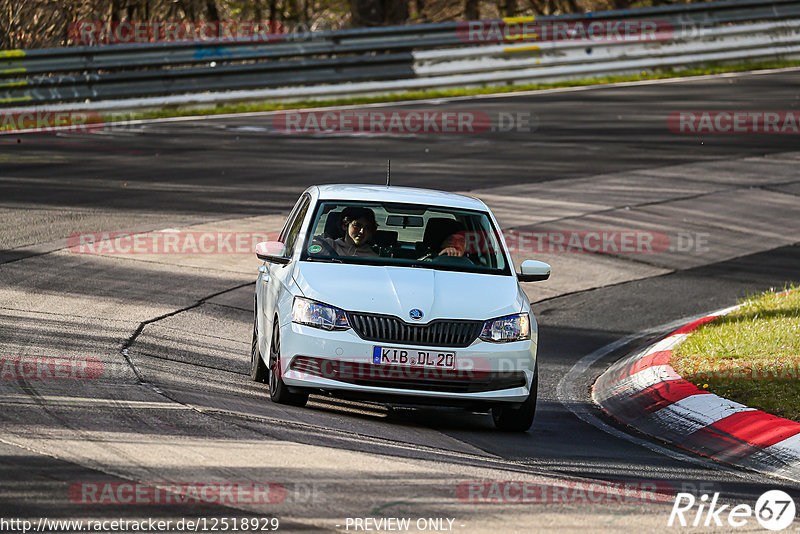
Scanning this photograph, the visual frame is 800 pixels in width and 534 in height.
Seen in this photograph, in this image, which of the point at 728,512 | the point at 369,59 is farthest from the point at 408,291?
the point at 369,59

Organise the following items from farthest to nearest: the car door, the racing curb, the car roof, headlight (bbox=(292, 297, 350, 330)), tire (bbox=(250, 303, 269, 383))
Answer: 1. the car roof
2. tire (bbox=(250, 303, 269, 383))
3. the car door
4. headlight (bbox=(292, 297, 350, 330))
5. the racing curb

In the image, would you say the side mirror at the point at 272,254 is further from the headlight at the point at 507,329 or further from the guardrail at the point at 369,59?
the guardrail at the point at 369,59

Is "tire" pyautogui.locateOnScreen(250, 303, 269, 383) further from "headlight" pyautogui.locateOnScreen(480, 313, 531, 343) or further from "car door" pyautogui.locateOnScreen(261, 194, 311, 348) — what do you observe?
"headlight" pyautogui.locateOnScreen(480, 313, 531, 343)

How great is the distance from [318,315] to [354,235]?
4.00 ft

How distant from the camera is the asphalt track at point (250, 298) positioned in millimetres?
6254

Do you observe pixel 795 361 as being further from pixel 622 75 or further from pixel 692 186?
pixel 622 75

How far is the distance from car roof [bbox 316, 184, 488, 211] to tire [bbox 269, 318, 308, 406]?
137 centimetres

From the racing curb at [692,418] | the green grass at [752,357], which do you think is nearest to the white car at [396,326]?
the racing curb at [692,418]

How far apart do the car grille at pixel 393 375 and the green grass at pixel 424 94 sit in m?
16.2

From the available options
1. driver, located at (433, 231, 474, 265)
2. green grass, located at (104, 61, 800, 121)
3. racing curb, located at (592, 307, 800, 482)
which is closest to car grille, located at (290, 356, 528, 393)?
driver, located at (433, 231, 474, 265)

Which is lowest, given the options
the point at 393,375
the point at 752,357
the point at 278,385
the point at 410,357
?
the point at 752,357

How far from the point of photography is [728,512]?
6.48 meters

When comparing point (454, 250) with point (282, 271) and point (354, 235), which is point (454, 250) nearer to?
point (354, 235)

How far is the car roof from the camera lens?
372 inches
